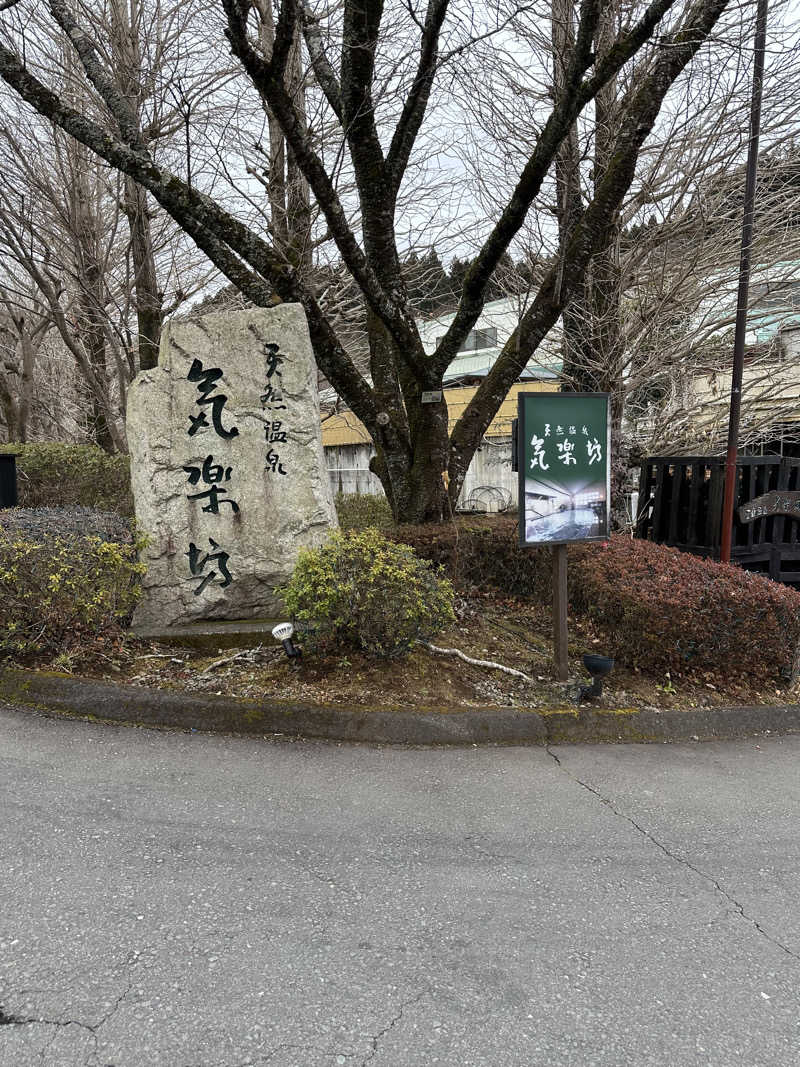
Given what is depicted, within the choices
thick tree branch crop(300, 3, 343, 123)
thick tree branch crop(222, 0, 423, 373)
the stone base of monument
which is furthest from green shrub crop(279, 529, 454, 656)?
thick tree branch crop(300, 3, 343, 123)

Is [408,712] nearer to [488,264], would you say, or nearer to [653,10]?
[488,264]

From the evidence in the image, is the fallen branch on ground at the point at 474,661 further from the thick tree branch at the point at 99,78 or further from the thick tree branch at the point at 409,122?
the thick tree branch at the point at 99,78

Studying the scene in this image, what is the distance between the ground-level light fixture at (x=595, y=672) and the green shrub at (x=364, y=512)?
611cm

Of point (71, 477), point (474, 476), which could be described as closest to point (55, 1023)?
point (71, 477)

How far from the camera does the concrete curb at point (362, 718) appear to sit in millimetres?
4055

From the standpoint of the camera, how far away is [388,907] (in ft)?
8.52

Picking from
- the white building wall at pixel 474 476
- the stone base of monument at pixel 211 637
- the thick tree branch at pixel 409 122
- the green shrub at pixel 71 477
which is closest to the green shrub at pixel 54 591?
the stone base of monument at pixel 211 637

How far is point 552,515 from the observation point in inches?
185

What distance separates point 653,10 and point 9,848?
6984 mm

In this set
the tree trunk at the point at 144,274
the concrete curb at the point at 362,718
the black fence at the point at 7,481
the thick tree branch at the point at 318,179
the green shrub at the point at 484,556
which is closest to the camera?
the concrete curb at the point at 362,718

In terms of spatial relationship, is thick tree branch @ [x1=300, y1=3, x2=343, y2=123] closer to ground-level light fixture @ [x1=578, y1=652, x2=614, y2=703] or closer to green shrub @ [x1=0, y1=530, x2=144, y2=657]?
green shrub @ [x1=0, y1=530, x2=144, y2=657]

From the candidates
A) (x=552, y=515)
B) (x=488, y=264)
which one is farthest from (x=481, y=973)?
(x=488, y=264)

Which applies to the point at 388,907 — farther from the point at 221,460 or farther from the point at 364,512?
the point at 364,512

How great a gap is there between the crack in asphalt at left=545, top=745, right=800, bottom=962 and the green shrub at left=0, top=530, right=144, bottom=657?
3.32 metres
